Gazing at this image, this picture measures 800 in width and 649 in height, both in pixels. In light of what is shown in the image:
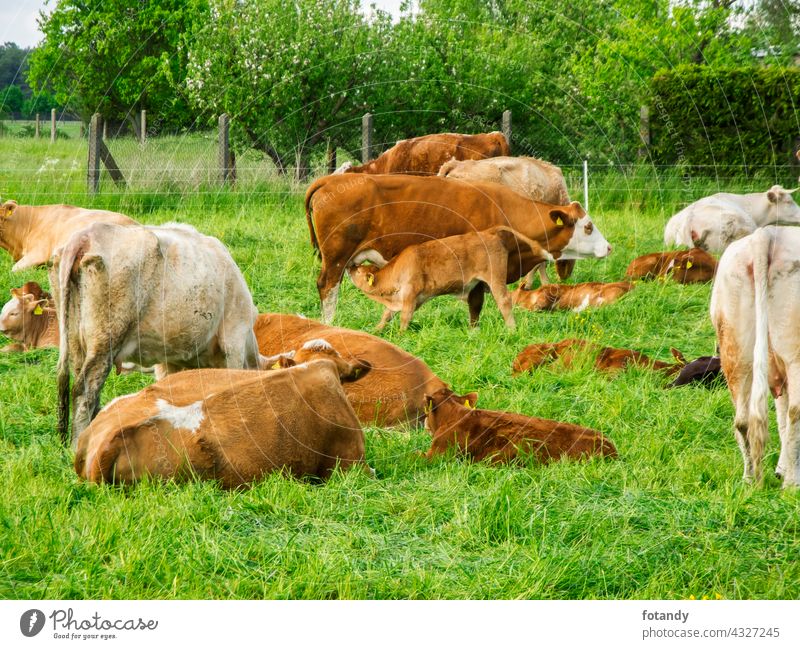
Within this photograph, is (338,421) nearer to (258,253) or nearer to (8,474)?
(8,474)

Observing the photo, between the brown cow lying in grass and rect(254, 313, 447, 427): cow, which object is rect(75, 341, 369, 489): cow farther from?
the brown cow lying in grass

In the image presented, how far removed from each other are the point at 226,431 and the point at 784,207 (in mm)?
11869

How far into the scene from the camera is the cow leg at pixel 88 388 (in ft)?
20.0

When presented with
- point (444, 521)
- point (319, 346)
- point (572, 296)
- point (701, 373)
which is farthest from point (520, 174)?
point (444, 521)

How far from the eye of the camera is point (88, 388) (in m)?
6.10

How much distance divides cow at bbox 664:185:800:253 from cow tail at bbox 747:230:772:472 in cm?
896

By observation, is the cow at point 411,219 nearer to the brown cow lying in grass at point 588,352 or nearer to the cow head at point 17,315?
the brown cow lying in grass at point 588,352

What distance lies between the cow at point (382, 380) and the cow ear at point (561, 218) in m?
3.67

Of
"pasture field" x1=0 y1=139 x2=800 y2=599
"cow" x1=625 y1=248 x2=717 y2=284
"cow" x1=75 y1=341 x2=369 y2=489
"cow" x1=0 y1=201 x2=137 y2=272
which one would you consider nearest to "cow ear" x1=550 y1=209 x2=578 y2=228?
"cow" x1=625 y1=248 x2=717 y2=284

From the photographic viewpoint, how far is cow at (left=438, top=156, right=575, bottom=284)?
12.8 metres

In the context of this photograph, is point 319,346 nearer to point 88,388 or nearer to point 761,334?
point 88,388

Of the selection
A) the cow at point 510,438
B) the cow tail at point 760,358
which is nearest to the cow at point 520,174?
the cow at point 510,438

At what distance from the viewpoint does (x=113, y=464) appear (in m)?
5.12

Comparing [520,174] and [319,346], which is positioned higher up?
[520,174]
